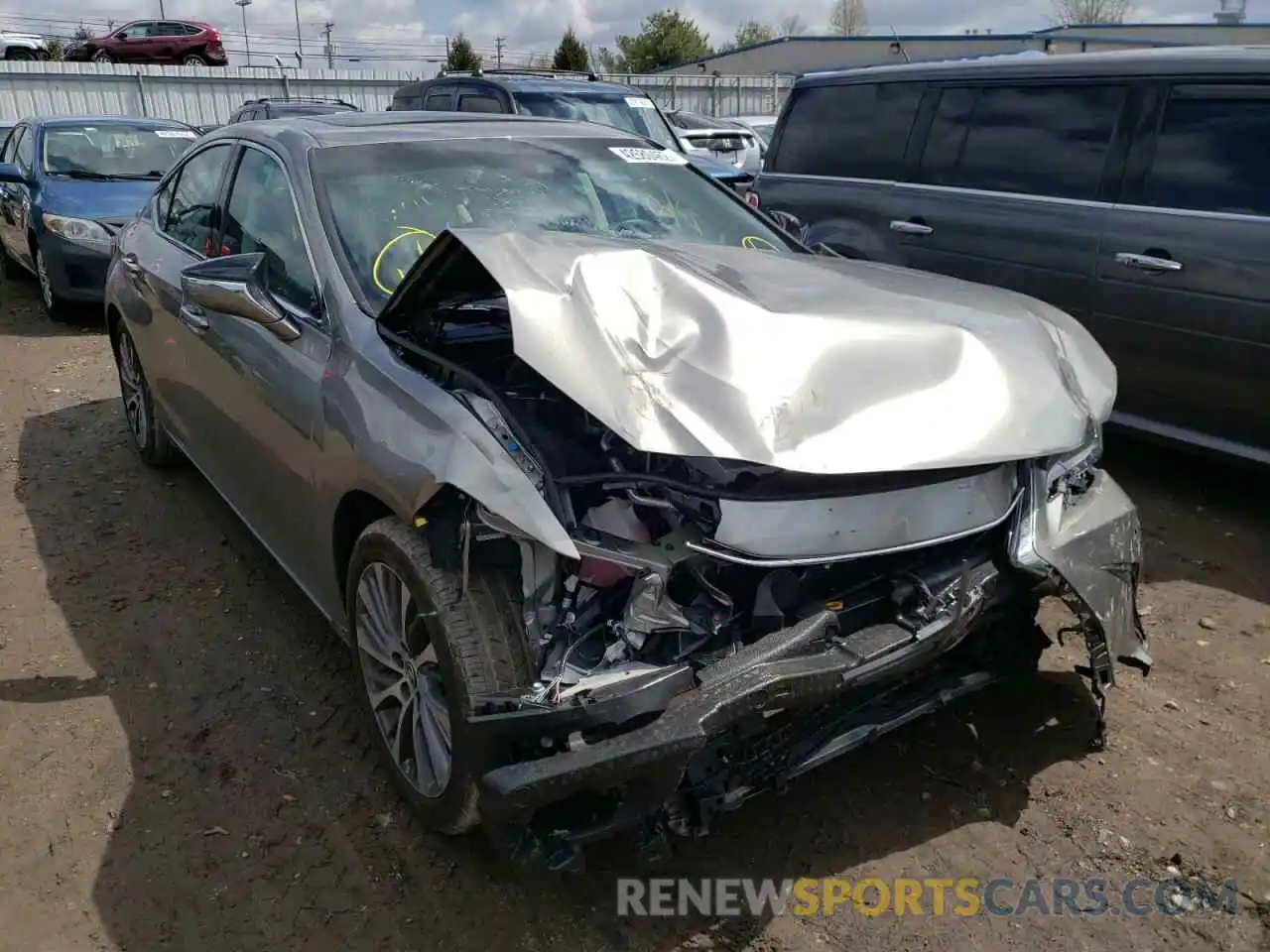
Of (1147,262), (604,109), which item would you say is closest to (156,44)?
(604,109)

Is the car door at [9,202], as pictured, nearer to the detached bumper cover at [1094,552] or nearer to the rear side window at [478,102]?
the rear side window at [478,102]

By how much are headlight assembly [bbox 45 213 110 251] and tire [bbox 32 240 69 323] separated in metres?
0.40

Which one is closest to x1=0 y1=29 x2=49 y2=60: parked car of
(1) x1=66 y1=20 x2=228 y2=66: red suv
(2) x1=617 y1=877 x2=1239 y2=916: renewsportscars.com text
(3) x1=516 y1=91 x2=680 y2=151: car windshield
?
(1) x1=66 y1=20 x2=228 y2=66: red suv

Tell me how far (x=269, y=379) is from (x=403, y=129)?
108 centimetres

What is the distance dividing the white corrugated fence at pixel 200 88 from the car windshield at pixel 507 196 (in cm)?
2017

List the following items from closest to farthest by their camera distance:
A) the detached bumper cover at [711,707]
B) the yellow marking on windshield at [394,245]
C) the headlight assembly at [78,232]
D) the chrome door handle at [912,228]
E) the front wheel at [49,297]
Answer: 1. the detached bumper cover at [711,707]
2. the yellow marking on windshield at [394,245]
3. the chrome door handle at [912,228]
4. the headlight assembly at [78,232]
5. the front wheel at [49,297]

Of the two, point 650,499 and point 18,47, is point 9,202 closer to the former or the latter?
point 650,499

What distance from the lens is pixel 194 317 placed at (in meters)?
4.02

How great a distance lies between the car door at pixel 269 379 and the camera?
3133mm

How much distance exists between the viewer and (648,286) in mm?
2641

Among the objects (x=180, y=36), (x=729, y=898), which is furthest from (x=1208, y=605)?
(x=180, y=36)

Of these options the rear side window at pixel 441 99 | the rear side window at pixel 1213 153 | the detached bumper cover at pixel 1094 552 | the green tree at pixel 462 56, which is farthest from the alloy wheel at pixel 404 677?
the green tree at pixel 462 56

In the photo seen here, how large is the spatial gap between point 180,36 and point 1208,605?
3237cm

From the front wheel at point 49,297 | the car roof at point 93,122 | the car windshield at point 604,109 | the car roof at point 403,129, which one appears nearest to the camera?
the car roof at point 403,129
